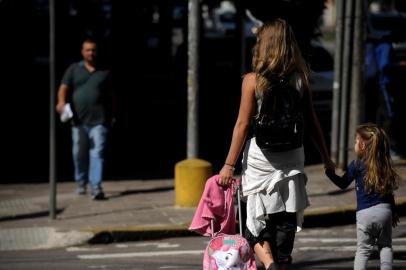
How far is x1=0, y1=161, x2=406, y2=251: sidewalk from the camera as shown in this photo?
30.7ft

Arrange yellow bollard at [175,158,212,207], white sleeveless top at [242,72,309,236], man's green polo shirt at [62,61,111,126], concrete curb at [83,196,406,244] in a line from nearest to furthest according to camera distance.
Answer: white sleeveless top at [242,72,309,236], concrete curb at [83,196,406,244], yellow bollard at [175,158,212,207], man's green polo shirt at [62,61,111,126]

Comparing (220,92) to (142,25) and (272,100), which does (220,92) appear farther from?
(272,100)

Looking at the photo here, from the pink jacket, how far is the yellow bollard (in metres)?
4.36

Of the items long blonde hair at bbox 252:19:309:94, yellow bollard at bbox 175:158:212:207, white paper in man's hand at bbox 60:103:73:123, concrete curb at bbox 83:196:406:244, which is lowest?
concrete curb at bbox 83:196:406:244

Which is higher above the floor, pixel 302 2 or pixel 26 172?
pixel 302 2

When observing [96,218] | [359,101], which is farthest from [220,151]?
[96,218]

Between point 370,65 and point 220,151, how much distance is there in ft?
10.8

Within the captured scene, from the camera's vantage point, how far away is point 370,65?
13734mm

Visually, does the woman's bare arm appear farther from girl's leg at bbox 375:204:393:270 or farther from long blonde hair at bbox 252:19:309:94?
girl's leg at bbox 375:204:393:270

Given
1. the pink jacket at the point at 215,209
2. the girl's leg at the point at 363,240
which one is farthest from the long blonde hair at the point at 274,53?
the girl's leg at the point at 363,240

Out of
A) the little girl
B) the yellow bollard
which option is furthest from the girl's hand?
the yellow bollard

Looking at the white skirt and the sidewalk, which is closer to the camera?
the white skirt

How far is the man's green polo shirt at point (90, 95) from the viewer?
11141 mm

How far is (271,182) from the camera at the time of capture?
229 inches
